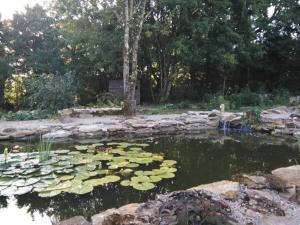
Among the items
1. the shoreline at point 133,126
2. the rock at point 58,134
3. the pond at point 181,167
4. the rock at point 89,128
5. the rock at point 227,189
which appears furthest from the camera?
the rock at point 89,128

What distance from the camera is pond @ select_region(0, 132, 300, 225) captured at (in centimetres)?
336

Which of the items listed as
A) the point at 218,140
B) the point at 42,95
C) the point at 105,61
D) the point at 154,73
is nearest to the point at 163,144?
the point at 218,140

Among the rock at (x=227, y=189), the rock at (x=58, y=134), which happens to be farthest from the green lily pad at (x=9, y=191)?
the rock at (x=58, y=134)

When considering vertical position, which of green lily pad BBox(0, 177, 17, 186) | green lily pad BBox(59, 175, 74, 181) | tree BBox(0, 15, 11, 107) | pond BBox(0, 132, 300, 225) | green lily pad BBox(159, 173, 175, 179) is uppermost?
tree BBox(0, 15, 11, 107)

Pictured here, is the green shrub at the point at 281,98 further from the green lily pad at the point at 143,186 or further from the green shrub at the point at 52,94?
the green lily pad at the point at 143,186

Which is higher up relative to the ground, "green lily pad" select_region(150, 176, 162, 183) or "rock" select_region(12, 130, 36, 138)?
"rock" select_region(12, 130, 36, 138)

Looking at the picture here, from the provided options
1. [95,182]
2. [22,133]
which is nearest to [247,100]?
[22,133]

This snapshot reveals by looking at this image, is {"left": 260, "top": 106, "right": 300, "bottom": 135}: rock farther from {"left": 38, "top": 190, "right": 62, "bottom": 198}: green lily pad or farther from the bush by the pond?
{"left": 38, "top": 190, "right": 62, "bottom": 198}: green lily pad

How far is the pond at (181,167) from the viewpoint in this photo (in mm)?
3362

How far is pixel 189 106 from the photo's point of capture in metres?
11.2

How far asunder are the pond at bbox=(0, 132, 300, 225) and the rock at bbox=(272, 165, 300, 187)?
1.68 ft

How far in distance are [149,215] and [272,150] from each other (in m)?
4.22

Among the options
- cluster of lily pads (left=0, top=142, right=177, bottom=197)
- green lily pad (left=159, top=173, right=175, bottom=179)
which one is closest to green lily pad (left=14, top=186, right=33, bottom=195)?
cluster of lily pads (left=0, top=142, right=177, bottom=197)

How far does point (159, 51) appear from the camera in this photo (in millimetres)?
12773
